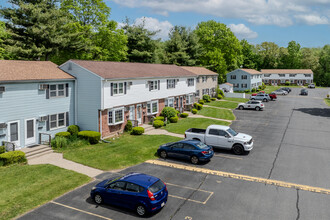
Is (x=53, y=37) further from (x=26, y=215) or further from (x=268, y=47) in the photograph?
(x=268, y=47)

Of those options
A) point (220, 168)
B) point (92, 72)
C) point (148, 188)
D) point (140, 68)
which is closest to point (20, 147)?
point (92, 72)

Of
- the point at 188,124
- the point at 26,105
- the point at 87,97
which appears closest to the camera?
the point at 26,105

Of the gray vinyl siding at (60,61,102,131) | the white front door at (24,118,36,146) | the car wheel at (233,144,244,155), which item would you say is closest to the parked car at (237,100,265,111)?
the car wheel at (233,144,244,155)

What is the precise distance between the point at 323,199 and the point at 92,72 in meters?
20.7

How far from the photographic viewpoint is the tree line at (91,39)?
37.9 meters

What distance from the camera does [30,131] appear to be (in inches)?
871

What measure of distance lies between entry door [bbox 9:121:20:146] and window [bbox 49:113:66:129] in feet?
10.6

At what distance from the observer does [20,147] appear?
2127 centimetres

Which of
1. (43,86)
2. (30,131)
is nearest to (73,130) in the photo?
(30,131)

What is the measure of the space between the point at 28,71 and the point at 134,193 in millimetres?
16455

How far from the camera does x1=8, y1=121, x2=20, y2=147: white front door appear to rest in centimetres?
2059

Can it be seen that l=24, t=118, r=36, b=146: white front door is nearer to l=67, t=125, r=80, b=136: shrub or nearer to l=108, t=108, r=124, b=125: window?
l=67, t=125, r=80, b=136: shrub

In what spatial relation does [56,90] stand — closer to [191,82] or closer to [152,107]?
[152,107]

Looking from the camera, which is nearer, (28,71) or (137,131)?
(28,71)
